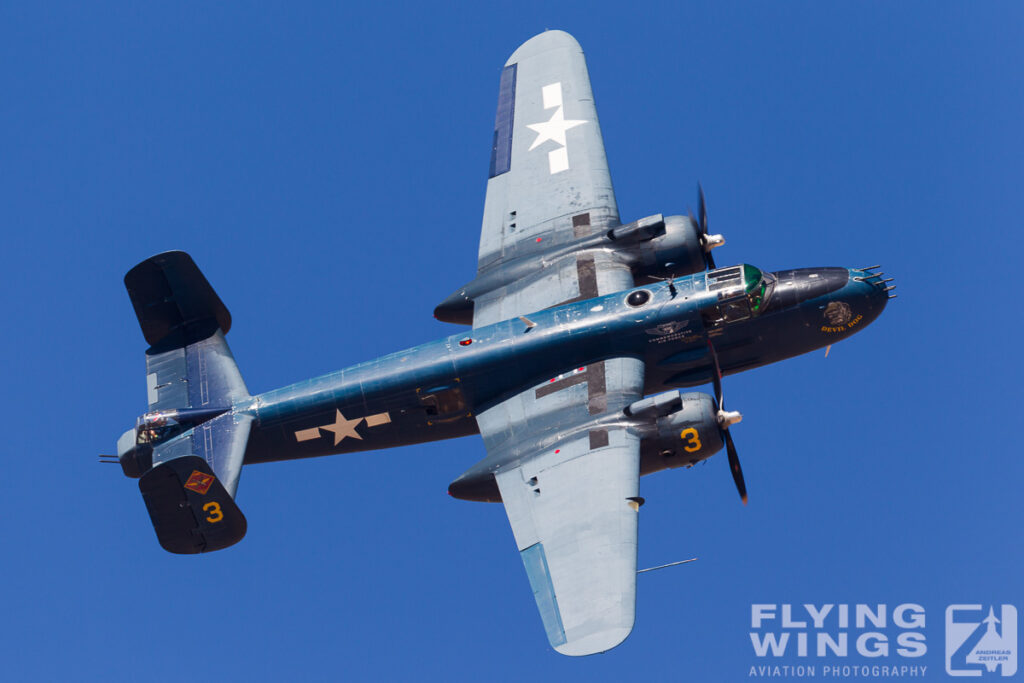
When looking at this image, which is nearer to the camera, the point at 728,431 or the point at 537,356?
the point at 728,431

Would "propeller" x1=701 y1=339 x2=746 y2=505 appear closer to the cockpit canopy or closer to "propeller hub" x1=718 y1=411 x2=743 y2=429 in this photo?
"propeller hub" x1=718 y1=411 x2=743 y2=429

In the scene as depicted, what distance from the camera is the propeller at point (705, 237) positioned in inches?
1869

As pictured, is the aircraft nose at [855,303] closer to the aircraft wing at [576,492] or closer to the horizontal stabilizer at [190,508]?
the aircraft wing at [576,492]

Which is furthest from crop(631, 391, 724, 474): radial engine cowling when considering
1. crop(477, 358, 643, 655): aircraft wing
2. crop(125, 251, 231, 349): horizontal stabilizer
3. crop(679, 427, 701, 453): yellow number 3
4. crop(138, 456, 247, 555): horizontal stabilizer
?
crop(125, 251, 231, 349): horizontal stabilizer

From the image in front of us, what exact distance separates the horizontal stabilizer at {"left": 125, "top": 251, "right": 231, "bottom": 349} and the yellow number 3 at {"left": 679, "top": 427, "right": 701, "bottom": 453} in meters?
13.8

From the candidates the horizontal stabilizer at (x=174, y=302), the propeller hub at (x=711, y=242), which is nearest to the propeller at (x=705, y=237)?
the propeller hub at (x=711, y=242)

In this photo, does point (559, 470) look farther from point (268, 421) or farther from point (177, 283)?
point (177, 283)

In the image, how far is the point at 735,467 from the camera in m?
42.8

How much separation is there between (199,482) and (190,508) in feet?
2.45

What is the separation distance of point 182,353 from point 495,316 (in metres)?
9.06

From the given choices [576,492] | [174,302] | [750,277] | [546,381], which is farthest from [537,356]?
[174,302]

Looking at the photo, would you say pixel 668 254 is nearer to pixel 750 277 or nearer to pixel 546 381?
pixel 750 277

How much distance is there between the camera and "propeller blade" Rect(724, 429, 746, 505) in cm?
4269

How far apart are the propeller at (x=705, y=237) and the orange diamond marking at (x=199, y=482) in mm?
15851
